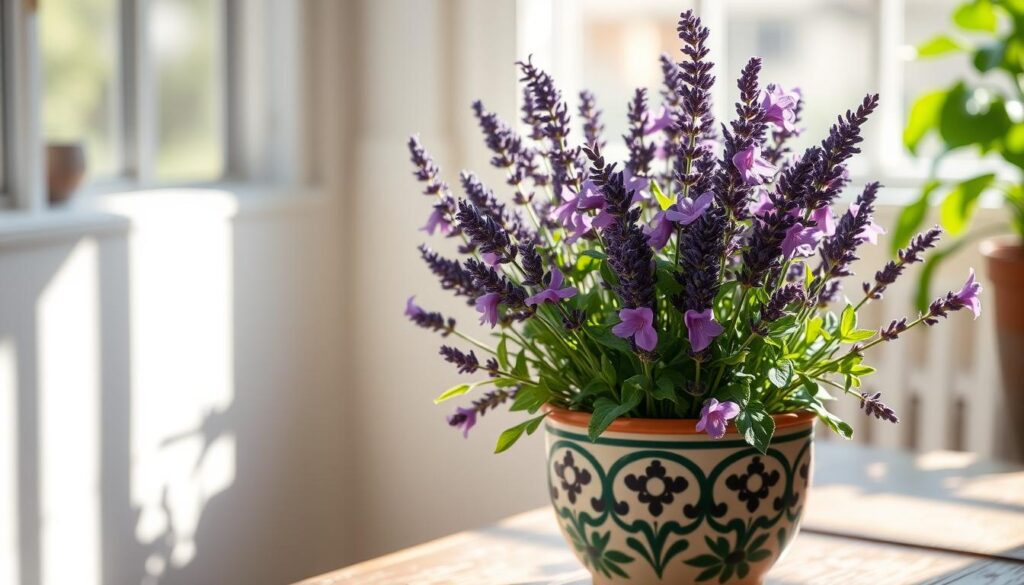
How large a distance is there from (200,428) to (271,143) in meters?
0.74

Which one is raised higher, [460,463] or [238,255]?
[238,255]

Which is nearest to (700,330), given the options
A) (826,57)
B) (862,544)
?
(862,544)

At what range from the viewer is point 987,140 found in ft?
8.23

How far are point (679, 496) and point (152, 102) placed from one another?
6.35ft

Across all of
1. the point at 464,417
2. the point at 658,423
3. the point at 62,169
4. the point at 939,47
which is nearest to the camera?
the point at 658,423

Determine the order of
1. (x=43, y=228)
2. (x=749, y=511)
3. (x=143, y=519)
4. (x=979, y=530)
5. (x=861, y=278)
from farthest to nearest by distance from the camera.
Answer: (x=861, y=278) < (x=143, y=519) < (x=43, y=228) < (x=979, y=530) < (x=749, y=511)

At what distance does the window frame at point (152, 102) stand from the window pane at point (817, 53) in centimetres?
119

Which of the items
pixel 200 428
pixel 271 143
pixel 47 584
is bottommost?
pixel 47 584

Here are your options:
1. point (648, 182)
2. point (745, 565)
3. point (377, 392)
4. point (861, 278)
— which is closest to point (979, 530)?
point (745, 565)

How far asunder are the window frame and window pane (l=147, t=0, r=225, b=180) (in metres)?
0.02

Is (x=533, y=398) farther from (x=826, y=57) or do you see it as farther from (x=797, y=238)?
(x=826, y=57)

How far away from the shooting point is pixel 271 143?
309cm

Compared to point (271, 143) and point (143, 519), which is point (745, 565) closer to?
point (143, 519)

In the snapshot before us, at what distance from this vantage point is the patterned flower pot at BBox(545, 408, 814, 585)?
1144 millimetres
